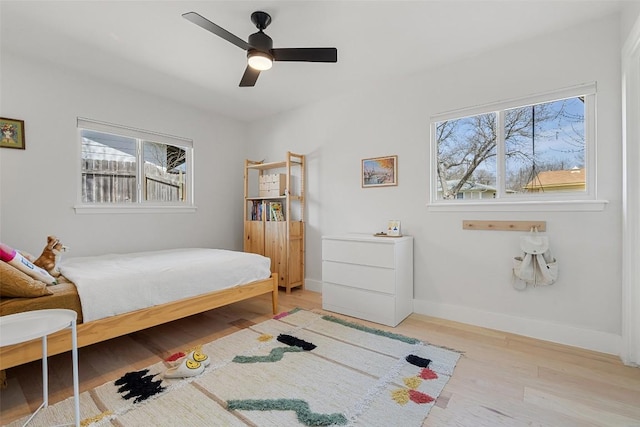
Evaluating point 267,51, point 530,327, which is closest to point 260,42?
point 267,51

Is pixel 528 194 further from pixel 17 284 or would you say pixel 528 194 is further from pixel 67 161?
pixel 67 161

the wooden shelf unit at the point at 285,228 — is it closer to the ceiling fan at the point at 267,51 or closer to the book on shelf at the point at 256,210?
the book on shelf at the point at 256,210

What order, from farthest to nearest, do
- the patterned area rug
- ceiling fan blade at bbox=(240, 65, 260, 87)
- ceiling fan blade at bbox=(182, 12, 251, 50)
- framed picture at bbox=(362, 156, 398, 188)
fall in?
framed picture at bbox=(362, 156, 398, 188) < ceiling fan blade at bbox=(240, 65, 260, 87) < ceiling fan blade at bbox=(182, 12, 251, 50) < the patterned area rug

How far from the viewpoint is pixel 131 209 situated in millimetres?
3338

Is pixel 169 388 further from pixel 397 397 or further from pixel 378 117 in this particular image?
pixel 378 117

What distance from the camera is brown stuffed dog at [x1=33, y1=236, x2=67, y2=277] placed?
2082 millimetres

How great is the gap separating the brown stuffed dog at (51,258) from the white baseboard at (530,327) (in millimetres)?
3029

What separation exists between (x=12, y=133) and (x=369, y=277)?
343cm

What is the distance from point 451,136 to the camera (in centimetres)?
288

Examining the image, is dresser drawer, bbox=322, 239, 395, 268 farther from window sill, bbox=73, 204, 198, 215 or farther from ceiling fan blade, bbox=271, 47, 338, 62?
window sill, bbox=73, 204, 198, 215

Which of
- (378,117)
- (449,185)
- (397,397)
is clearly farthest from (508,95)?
(397,397)

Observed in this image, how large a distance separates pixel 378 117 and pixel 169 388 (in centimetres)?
297

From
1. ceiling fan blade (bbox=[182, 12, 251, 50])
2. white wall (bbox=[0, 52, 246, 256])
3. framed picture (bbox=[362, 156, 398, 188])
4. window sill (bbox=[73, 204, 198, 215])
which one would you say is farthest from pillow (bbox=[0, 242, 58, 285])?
framed picture (bbox=[362, 156, 398, 188])

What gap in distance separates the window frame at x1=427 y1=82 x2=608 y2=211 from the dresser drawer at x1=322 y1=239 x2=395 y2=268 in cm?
68
